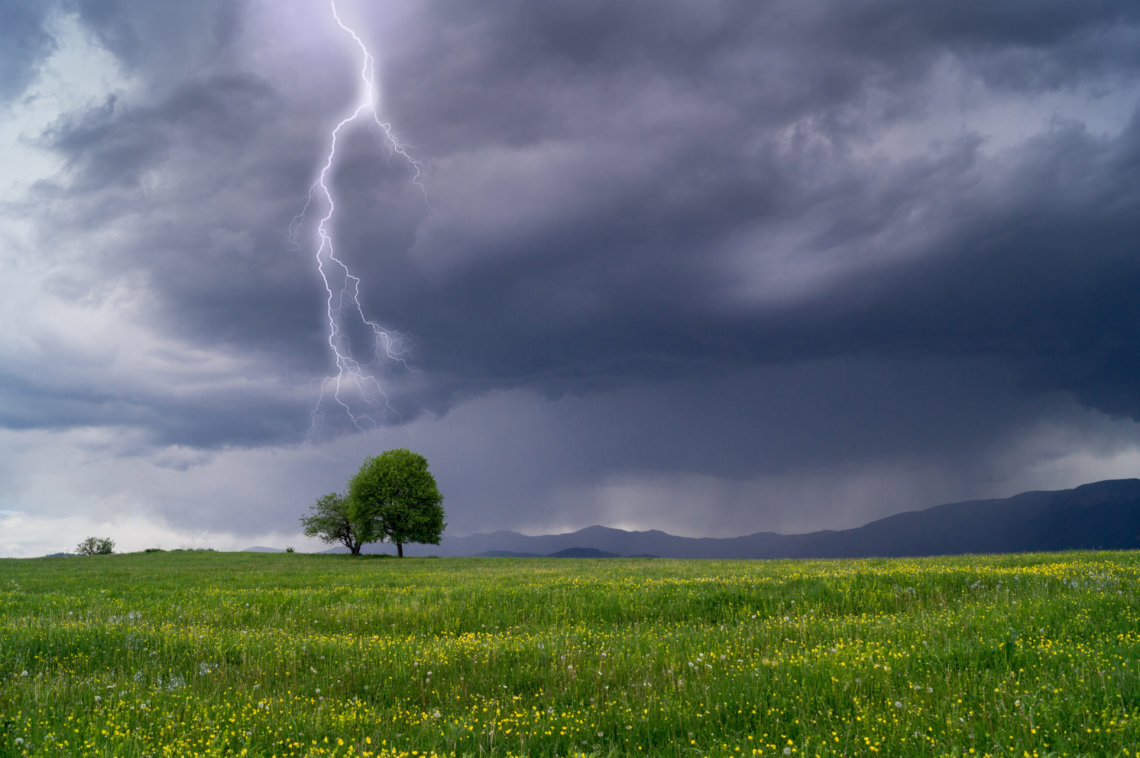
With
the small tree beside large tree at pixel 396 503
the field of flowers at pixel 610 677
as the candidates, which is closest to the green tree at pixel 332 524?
the small tree beside large tree at pixel 396 503

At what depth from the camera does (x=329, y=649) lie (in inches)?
374

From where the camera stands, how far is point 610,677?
7750 mm

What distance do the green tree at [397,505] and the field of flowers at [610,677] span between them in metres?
57.2

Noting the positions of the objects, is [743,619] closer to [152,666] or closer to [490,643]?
[490,643]

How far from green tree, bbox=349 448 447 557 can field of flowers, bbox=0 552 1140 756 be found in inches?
2254

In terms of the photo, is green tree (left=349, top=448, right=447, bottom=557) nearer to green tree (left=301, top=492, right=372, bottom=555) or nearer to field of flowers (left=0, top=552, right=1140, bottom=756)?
green tree (left=301, top=492, right=372, bottom=555)

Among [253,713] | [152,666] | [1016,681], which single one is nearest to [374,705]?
[253,713]

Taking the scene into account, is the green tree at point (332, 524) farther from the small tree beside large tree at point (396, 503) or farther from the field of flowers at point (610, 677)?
the field of flowers at point (610, 677)

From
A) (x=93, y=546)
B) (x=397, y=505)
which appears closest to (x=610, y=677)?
(x=397, y=505)

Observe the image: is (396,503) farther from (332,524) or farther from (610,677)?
(610,677)

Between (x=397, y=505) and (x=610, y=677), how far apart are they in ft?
214

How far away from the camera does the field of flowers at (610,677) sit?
19.1 ft

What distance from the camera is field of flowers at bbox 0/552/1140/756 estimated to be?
5824 millimetres

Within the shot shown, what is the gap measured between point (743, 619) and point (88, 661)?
34.2ft
